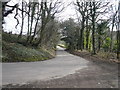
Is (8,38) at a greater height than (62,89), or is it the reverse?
(8,38)

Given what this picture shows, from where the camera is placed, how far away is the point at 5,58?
1388cm

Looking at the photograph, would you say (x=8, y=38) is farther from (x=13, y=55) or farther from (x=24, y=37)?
(x=13, y=55)

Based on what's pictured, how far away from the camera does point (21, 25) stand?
22172 mm

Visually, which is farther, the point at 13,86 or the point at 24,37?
the point at 24,37

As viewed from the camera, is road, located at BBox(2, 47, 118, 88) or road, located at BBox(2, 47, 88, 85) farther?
road, located at BBox(2, 47, 88, 85)

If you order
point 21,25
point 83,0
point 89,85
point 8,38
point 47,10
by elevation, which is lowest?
point 89,85

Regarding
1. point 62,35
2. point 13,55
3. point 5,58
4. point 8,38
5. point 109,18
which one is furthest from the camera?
point 62,35

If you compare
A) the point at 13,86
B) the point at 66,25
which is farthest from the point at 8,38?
the point at 66,25

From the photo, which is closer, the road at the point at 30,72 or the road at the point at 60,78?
the road at the point at 60,78

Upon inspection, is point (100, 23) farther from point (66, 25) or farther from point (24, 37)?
point (66, 25)

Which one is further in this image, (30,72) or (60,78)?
(30,72)

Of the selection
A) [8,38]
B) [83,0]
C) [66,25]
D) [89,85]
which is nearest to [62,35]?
[66,25]

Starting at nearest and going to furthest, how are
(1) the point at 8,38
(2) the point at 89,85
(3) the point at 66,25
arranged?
(2) the point at 89,85 < (1) the point at 8,38 < (3) the point at 66,25

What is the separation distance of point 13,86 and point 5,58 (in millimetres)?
8269
